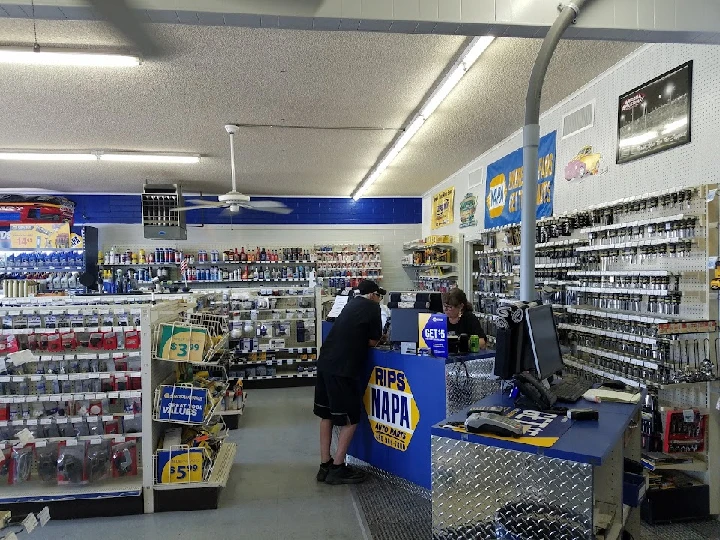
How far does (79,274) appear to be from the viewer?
1160cm

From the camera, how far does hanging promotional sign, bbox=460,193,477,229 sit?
374 inches

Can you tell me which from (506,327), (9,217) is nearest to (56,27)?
(506,327)

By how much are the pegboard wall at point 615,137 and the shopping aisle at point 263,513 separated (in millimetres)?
3842

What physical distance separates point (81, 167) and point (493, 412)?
981 centimetres

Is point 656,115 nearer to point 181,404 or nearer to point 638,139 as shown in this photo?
point 638,139

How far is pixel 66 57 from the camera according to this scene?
449cm

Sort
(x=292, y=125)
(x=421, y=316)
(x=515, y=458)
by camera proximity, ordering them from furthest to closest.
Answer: (x=292, y=125)
(x=421, y=316)
(x=515, y=458)

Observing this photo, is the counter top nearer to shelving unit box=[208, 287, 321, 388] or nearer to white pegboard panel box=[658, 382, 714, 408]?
white pegboard panel box=[658, 382, 714, 408]

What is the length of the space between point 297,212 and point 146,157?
4966 millimetres

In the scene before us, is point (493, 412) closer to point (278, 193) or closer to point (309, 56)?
point (309, 56)

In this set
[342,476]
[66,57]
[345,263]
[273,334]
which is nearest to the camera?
[66,57]

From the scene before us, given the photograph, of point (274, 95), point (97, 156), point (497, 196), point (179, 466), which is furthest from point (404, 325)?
point (97, 156)

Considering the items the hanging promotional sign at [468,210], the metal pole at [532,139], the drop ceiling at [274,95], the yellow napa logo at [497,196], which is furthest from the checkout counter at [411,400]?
the hanging promotional sign at [468,210]

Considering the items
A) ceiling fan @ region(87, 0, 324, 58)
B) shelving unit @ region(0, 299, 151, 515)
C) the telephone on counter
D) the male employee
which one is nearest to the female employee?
the male employee
